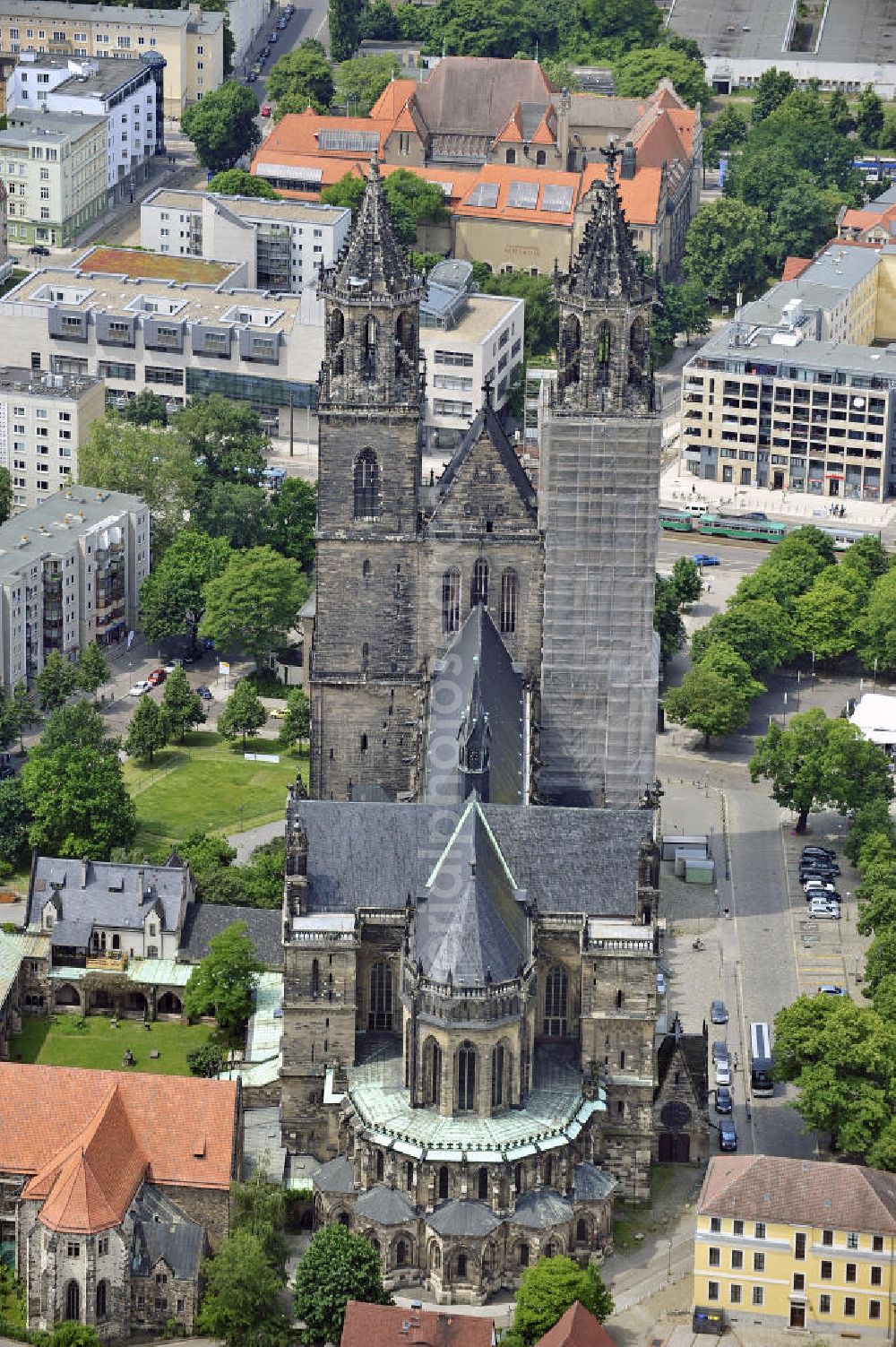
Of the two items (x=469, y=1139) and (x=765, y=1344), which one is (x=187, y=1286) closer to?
(x=469, y=1139)

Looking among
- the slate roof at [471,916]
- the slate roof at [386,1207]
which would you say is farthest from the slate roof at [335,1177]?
the slate roof at [471,916]

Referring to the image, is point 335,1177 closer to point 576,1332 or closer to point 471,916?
point 471,916

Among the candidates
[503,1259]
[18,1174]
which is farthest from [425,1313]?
[18,1174]

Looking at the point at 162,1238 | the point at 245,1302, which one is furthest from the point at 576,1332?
the point at 162,1238

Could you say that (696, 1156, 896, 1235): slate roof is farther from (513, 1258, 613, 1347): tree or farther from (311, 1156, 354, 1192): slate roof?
(311, 1156, 354, 1192): slate roof

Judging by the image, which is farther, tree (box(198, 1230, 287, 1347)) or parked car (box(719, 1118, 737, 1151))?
parked car (box(719, 1118, 737, 1151))

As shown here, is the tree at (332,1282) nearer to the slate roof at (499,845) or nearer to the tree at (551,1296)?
the tree at (551,1296)

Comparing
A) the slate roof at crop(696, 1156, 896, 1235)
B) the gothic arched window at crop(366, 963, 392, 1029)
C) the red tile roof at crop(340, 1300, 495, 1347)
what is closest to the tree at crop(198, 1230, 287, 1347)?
the red tile roof at crop(340, 1300, 495, 1347)
